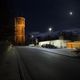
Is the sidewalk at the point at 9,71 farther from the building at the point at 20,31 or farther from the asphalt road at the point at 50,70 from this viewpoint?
the building at the point at 20,31

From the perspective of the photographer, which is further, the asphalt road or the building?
the building

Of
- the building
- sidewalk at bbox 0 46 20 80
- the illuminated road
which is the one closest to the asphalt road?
the illuminated road

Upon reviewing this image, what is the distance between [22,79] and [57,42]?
66.0 m

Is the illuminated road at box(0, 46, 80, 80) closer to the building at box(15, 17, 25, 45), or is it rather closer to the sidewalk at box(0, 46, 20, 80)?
the sidewalk at box(0, 46, 20, 80)

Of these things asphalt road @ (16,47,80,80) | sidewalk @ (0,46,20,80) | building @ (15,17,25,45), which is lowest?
asphalt road @ (16,47,80,80)

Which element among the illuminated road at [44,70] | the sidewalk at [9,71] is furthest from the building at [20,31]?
the sidewalk at [9,71]

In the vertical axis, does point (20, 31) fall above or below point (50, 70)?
above

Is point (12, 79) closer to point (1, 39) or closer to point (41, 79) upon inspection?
point (41, 79)

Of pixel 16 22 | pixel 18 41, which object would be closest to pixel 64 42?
pixel 18 41

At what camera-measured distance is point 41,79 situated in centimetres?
1165

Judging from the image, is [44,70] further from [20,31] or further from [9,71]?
[20,31]

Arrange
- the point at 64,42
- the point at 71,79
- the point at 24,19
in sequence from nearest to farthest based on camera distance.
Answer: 1. the point at 71,79
2. the point at 64,42
3. the point at 24,19

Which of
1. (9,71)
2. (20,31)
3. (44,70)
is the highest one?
(20,31)

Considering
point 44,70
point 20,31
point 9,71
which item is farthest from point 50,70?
point 20,31
